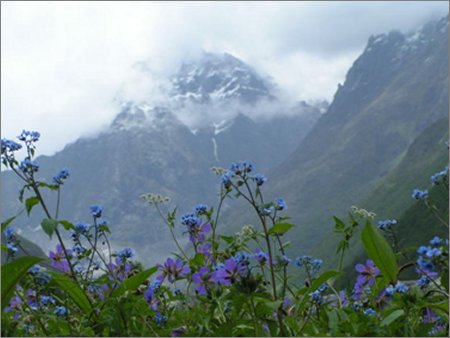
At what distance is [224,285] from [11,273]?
1.01m

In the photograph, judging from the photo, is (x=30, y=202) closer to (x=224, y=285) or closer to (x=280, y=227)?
(x=224, y=285)

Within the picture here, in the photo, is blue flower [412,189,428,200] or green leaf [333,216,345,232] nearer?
green leaf [333,216,345,232]

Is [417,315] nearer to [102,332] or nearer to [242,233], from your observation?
[242,233]

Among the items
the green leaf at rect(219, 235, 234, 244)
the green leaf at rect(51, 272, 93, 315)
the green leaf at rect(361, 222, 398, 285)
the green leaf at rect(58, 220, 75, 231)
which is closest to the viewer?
the green leaf at rect(361, 222, 398, 285)

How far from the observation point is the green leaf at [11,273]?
237cm

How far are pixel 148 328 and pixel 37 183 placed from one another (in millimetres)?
1059

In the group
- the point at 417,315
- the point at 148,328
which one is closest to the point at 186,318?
the point at 148,328

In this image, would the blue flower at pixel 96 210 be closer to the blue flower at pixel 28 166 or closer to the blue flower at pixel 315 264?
the blue flower at pixel 28 166

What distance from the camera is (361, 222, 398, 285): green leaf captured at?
264cm

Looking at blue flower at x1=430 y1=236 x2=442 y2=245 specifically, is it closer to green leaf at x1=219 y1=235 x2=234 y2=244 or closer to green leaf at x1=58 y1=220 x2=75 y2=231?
green leaf at x1=219 y1=235 x2=234 y2=244

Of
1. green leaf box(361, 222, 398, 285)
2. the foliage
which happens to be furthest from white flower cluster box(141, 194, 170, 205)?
green leaf box(361, 222, 398, 285)

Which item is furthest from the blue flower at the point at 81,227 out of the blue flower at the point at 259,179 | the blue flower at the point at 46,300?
the blue flower at the point at 259,179

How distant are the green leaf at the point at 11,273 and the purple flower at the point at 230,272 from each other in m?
0.82

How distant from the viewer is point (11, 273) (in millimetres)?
2430
